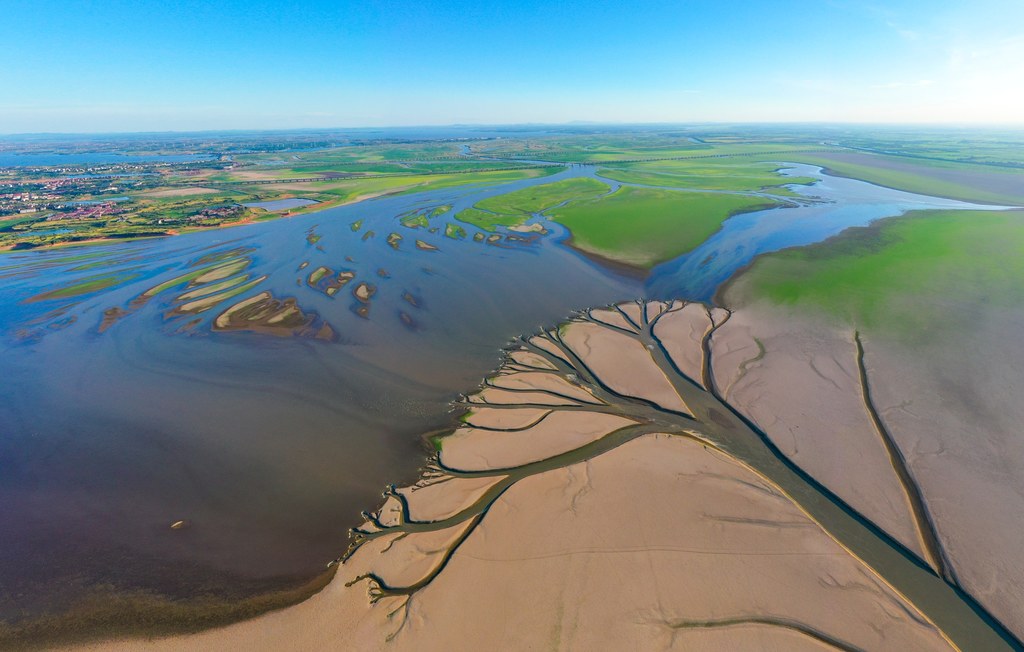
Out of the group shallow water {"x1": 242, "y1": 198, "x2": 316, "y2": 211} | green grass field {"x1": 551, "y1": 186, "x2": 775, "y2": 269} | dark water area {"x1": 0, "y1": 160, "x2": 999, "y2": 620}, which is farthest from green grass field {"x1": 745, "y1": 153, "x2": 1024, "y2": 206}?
shallow water {"x1": 242, "y1": 198, "x2": 316, "y2": 211}

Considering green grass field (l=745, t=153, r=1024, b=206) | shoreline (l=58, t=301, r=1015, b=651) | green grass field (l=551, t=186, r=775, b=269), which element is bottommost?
shoreline (l=58, t=301, r=1015, b=651)

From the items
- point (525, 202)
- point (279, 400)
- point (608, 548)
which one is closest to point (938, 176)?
point (525, 202)

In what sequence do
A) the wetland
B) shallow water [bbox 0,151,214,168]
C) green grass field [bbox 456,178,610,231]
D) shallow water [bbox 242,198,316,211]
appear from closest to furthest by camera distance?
the wetland
green grass field [bbox 456,178,610,231]
shallow water [bbox 242,198,316,211]
shallow water [bbox 0,151,214,168]

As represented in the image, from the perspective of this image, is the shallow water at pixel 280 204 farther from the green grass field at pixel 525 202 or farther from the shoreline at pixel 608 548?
the shoreline at pixel 608 548

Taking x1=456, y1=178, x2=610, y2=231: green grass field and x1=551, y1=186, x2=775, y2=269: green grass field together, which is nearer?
x1=551, y1=186, x2=775, y2=269: green grass field

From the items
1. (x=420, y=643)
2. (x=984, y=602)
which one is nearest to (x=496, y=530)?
(x=420, y=643)

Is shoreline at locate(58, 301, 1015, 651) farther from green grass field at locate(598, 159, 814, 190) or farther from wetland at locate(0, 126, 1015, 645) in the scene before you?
green grass field at locate(598, 159, 814, 190)

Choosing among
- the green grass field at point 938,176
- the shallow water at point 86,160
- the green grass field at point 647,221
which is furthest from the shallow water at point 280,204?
the shallow water at point 86,160
